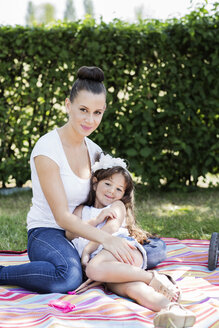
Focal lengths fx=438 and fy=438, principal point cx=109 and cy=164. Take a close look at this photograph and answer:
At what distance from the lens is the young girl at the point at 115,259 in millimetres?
2492

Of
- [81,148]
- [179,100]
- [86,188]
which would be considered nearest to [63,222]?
[86,188]

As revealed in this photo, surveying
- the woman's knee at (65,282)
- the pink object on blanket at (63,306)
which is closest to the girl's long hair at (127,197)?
the woman's knee at (65,282)

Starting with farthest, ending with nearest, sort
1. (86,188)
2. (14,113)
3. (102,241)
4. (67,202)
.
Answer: (14,113) → (86,188) → (67,202) → (102,241)

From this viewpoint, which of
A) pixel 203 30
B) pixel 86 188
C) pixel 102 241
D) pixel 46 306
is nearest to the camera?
pixel 46 306

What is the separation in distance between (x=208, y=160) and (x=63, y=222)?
3539 mm

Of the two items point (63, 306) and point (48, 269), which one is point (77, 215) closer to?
point (48, 269)

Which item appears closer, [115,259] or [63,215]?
[115,259]

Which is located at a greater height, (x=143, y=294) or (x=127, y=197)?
(x=127, y=197)

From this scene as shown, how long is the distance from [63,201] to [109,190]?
0.45 m

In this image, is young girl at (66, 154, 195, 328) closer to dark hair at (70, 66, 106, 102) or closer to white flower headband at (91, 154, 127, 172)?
white flower headband at (91, 154, 127, 172)

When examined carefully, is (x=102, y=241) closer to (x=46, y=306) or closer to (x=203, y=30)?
(x=46, y=306)

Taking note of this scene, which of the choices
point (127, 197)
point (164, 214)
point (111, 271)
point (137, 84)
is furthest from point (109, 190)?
point (137, 84)

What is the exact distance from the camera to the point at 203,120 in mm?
6055

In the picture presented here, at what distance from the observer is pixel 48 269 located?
2.79 m
